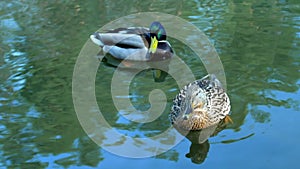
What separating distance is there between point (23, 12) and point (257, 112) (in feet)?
18.4

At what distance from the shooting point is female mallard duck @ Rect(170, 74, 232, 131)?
519 cm

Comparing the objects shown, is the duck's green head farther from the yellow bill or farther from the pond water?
the pond water

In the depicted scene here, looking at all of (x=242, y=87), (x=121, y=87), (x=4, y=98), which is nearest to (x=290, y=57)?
(x=242, y=87)

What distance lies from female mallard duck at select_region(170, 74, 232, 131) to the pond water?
161 millimetres

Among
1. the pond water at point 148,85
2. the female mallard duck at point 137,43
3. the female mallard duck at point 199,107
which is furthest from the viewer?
the female mallard duck at point 137,43

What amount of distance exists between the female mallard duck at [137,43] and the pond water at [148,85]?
0.85ft

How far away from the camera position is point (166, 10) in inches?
359

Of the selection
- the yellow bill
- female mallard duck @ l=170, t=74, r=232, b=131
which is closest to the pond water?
female mallard duck @ l=170, t=74, r=232, b=131

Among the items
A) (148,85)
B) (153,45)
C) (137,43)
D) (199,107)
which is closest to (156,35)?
(153,45)

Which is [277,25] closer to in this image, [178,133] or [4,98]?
[178,133]

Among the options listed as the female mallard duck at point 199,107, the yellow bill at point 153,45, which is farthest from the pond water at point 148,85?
the yellow bill at point 153,45

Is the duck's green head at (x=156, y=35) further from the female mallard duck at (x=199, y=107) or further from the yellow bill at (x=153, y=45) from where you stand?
the female mallard duck at (x=199, y=107)

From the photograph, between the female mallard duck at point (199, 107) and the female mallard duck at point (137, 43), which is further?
the female mallard duck at point (137, 43)

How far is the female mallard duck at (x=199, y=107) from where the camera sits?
5.19 metres
